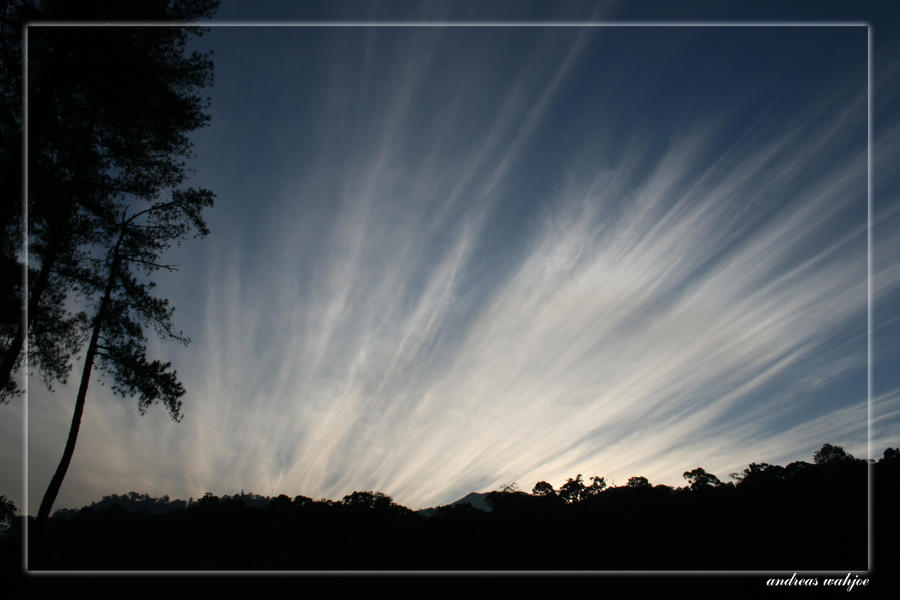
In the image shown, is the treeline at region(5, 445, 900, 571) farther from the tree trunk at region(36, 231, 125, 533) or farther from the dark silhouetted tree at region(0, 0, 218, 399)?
the dark silhouetted tree at region(0, 0, 218, 399)

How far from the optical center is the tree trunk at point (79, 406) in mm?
10219

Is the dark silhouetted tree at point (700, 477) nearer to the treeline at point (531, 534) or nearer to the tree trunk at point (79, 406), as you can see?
the treeline at point (531, 534)

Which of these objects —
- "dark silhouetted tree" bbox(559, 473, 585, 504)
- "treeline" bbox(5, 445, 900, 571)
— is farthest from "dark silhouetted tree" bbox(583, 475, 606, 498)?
"treeline" bbox(5, 445, 900, 571)

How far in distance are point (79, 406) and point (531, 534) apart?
17044mm

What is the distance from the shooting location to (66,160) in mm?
10719

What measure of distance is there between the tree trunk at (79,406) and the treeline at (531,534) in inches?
Result: 28.3

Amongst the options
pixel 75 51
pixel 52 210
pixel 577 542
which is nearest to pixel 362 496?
pixel 577 542

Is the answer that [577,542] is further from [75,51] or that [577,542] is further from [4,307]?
[75,51]

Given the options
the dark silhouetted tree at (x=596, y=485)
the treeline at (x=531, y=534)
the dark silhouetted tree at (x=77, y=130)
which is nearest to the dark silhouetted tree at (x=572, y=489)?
the dark silhouetted tree at (x=596, y=485)

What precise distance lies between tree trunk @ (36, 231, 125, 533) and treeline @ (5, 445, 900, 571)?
720 millimetres

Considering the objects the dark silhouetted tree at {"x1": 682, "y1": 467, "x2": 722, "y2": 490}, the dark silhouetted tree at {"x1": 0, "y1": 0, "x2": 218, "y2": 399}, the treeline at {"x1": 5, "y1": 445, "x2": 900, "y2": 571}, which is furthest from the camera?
the dark silhouetted tree at {"x1": 682, "y1": 467, "x2": 722, "y2": 490}

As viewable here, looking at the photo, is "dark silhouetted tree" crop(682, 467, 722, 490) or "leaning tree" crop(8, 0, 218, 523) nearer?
"leaning tree" crop(8, 0, 218, 523)

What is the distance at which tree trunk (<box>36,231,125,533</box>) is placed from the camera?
33.5 ft

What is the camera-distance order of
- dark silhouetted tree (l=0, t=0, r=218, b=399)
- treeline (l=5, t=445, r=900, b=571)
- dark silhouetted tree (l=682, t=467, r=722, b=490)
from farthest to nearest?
dark silhouetted tree (l=682, t=467, r=722, b=490)
treeline (l=5, t=445, r=900, b=571)
dark silhouetted tree (l=0, t=0, r=218, b=399)
